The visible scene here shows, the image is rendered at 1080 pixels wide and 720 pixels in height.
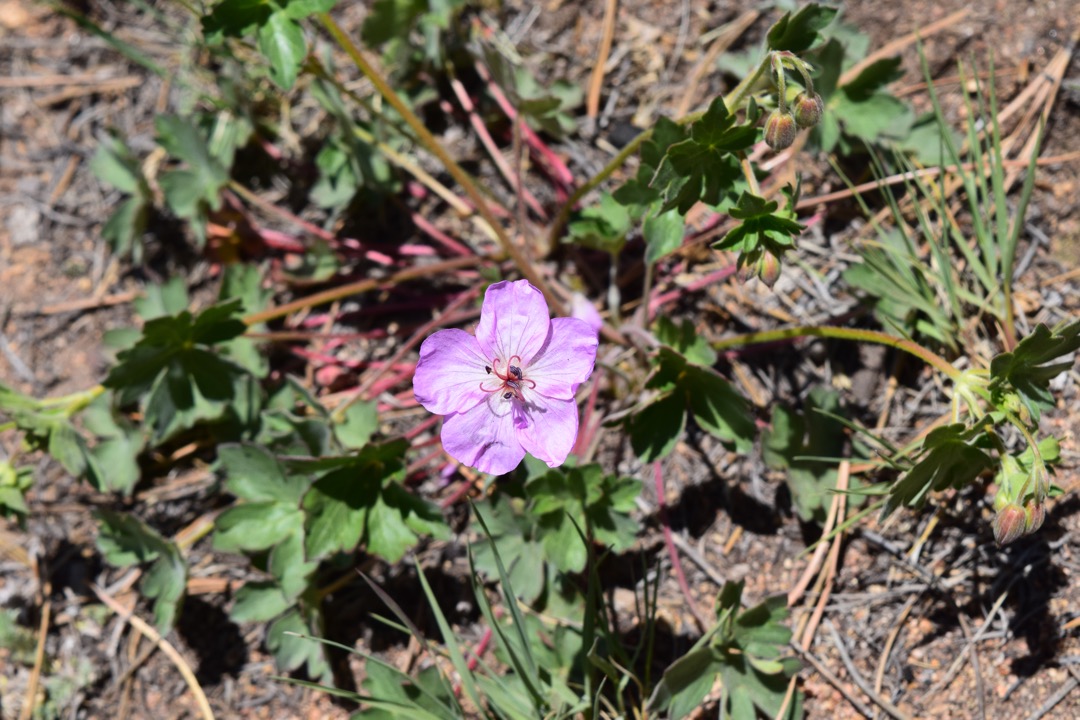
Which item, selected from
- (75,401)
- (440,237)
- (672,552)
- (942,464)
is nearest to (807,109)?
(942,464)

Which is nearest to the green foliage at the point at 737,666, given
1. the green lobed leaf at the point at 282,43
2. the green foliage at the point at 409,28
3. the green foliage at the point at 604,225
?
the green foliage at the point at 604,225

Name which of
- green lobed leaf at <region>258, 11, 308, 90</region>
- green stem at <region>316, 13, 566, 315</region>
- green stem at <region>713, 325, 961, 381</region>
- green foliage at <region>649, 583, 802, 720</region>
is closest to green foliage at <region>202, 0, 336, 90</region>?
green lobed leaf at <region>258, 11, 308, 90</region>

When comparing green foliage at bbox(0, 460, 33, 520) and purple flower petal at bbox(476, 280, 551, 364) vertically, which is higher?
purple flower petal at bbox(476, 280, 551, 364)

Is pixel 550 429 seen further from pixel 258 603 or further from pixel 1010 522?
pixel 258 603

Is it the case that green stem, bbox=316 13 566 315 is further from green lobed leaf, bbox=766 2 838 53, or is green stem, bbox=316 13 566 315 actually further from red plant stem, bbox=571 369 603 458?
green lobed leaf, bbox=766 2 838 53

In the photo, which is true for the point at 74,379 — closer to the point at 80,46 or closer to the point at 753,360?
the point at 80,46

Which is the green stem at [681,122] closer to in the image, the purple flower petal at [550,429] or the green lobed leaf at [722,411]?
the green lobed leaf at [722,411]

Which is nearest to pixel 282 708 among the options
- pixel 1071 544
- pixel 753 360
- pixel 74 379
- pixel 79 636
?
pixel 79 636
